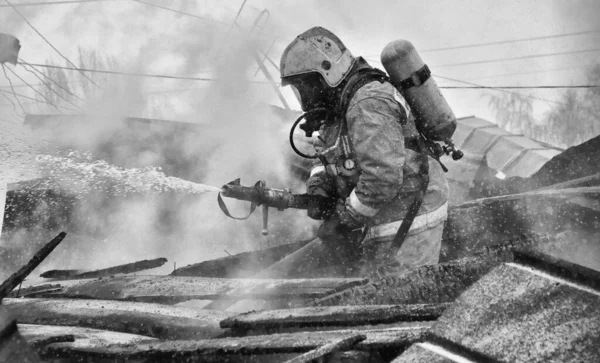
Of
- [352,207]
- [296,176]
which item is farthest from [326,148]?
[296,176]

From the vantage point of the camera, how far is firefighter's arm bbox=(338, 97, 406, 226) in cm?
353

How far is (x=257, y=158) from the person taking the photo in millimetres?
7836

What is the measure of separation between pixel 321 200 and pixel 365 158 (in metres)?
0.83

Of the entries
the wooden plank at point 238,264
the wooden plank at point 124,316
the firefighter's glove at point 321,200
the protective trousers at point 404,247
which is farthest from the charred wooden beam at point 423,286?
the wooden plank at point 238,264

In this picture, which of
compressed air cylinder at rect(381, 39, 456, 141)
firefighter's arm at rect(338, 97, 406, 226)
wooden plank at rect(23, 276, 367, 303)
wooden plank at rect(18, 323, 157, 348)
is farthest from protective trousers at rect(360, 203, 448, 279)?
wooden plank at rect(18, 323, 157, 348)

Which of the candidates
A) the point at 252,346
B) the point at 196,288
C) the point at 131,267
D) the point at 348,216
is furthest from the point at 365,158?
the point at 131,267

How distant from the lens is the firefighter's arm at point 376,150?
3.53 m

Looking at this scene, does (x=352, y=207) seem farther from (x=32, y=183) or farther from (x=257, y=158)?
(x=32, y=183)

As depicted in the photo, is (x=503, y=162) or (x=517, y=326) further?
(x=503, y=162)

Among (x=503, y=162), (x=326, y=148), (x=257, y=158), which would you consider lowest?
(x=326, y=148)

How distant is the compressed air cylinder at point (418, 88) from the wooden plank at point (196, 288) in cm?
146

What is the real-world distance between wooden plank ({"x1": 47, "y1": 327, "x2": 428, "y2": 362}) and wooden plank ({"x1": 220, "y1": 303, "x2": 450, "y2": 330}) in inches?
5.4

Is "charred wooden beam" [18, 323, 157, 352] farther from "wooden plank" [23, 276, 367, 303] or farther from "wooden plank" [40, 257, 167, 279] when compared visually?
"wooden plank" [40, 257, 167, 279]

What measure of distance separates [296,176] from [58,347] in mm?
5530
